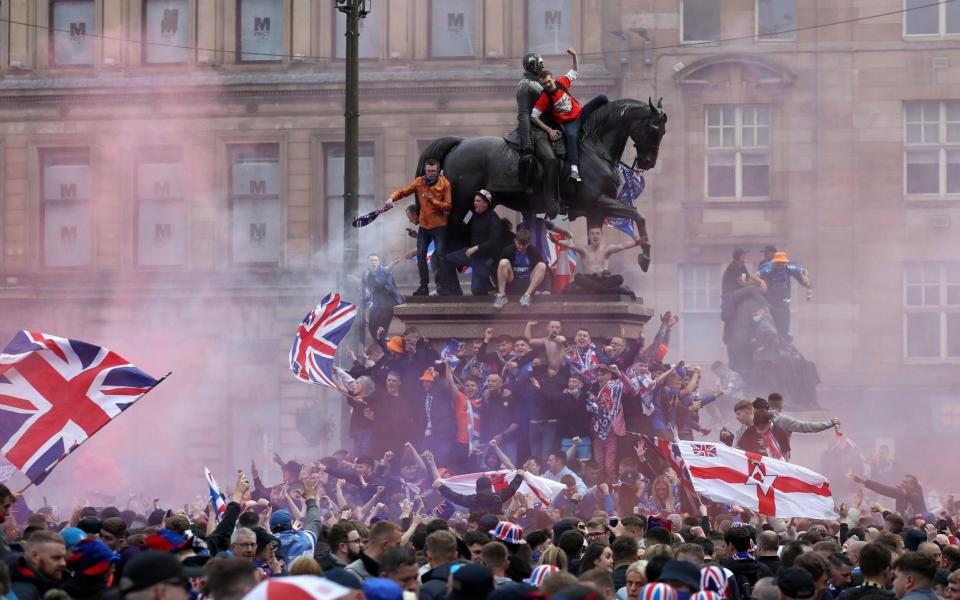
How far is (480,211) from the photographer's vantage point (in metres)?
19.7

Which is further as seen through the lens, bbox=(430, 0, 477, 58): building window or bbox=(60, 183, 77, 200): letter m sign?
bbox=(60, 183, 77, 200): letter m sign

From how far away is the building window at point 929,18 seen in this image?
37625 millimetres

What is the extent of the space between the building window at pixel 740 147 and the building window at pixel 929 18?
347 centimetres

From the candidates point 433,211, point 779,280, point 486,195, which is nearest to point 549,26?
point 779,280

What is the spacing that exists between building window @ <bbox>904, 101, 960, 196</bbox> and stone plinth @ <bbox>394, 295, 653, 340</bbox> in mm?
19269

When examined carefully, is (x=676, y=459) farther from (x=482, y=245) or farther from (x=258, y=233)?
(x=258, y=233)

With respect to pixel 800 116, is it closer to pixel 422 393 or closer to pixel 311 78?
pixel 311 78

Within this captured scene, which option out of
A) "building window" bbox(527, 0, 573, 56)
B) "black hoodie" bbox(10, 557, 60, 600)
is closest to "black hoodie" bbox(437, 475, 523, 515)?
"black hoodie" bbox(10, 557, 60, 600)

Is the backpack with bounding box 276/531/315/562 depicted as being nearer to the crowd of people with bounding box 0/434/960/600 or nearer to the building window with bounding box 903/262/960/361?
the crowd of people with bounding box 0/434/960/600

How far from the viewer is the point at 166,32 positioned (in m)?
41.5

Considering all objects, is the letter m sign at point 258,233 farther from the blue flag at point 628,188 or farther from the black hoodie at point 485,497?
the black hoodie at point 485,497

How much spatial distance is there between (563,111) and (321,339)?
3533mm

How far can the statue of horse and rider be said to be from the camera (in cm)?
1936


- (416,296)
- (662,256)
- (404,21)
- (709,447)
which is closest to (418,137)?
(404,21)
